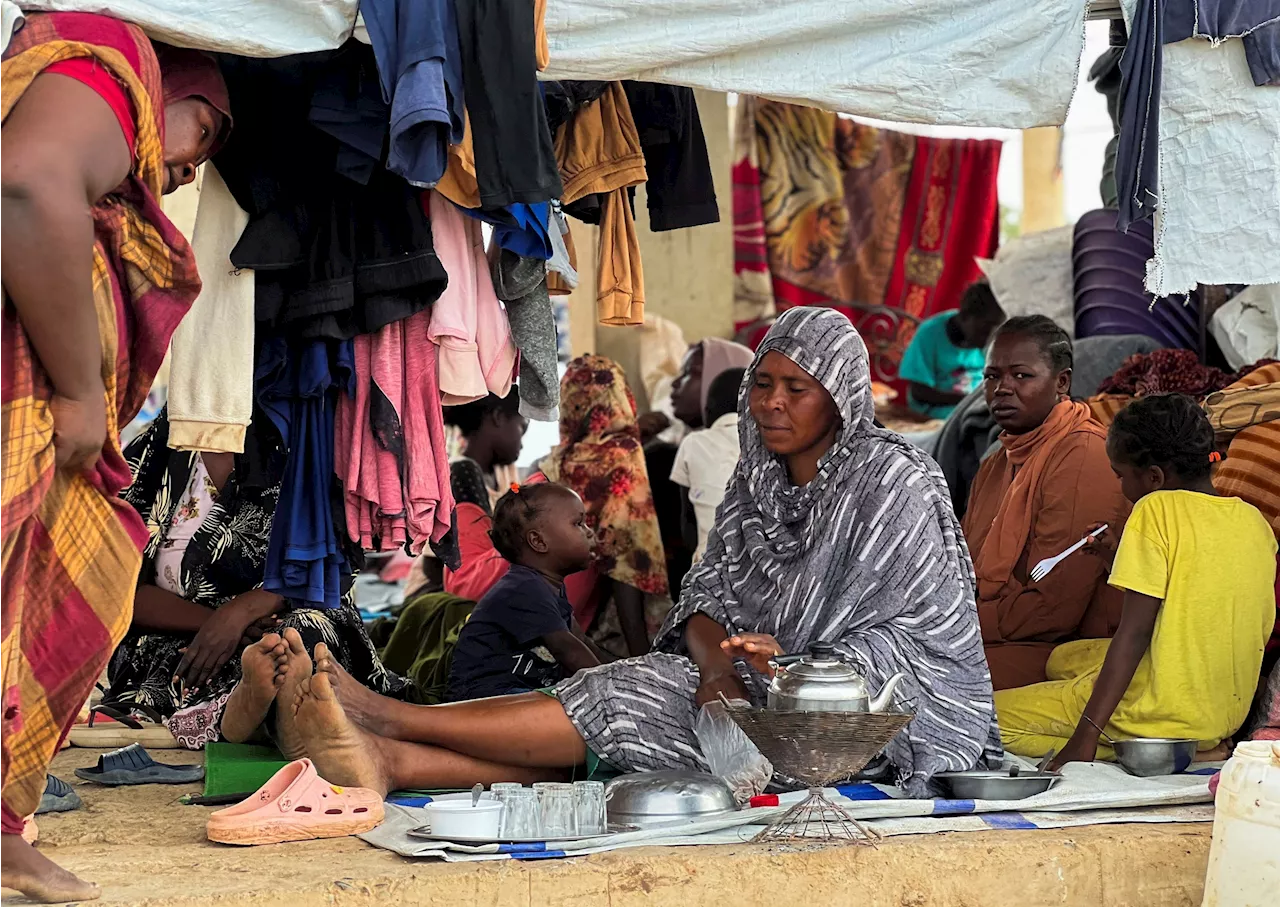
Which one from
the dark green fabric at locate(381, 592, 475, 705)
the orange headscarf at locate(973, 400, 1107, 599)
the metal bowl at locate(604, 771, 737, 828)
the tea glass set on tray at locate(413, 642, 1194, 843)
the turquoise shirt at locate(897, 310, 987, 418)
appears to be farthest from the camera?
the turquoise shirt at locate(897, 310, 987, 418)

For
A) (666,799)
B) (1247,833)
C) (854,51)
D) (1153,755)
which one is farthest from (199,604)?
(1247,833)

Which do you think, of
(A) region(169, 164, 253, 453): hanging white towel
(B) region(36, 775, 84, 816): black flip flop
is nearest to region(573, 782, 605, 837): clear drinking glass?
(A) region(169, 164, 253, 453): hanging white towel

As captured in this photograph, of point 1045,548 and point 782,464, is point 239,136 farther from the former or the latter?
point 1045,548

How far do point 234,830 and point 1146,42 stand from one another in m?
2.80

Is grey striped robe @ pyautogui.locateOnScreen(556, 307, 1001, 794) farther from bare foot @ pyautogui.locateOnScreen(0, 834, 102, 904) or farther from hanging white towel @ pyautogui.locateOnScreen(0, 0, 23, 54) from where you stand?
hanging white towel @ pyautogui.locateOnScreen(0, 0, 23, 54)

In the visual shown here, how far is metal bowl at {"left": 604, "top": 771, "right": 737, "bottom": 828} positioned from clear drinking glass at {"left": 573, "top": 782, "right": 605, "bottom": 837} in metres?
0.06

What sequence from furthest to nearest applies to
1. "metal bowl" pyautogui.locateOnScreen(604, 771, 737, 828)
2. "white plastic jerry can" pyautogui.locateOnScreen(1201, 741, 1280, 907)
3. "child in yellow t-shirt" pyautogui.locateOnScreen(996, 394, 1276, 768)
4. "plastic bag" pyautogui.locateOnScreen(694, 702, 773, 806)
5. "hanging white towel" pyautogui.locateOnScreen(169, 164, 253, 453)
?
"child in yellow t-shirt" pyautogui.locateOnScreen(996, 394, 1276, 768)
"plastic bag" pyautogui.locateOnScreen(694, 702, 773, 806)
"hanging white towel" pyautogui.locateOnScreen(169, 164, 253, 453)
"metal bowl" pyautogui.locateOnScreen(604, 771, 737, 828)
"white plastic jerry can" pyautogui.locateOnScreen(1201, 741, 1280, 907)

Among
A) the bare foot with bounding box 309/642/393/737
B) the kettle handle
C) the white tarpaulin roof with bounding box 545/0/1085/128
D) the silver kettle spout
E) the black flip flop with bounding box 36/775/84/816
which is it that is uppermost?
the white tarpaulin roof with bounding box 545/0/1085/128

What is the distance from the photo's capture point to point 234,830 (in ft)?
10.7

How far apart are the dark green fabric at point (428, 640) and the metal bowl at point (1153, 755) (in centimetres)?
228

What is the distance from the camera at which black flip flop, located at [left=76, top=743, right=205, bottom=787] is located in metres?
4.03

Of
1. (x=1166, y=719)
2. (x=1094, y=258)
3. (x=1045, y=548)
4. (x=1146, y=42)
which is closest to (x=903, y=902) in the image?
(x=1166, y=719)

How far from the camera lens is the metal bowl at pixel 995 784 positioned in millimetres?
3561

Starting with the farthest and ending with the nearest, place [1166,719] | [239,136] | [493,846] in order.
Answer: [1166,719] → [239,136] → [493,846]
